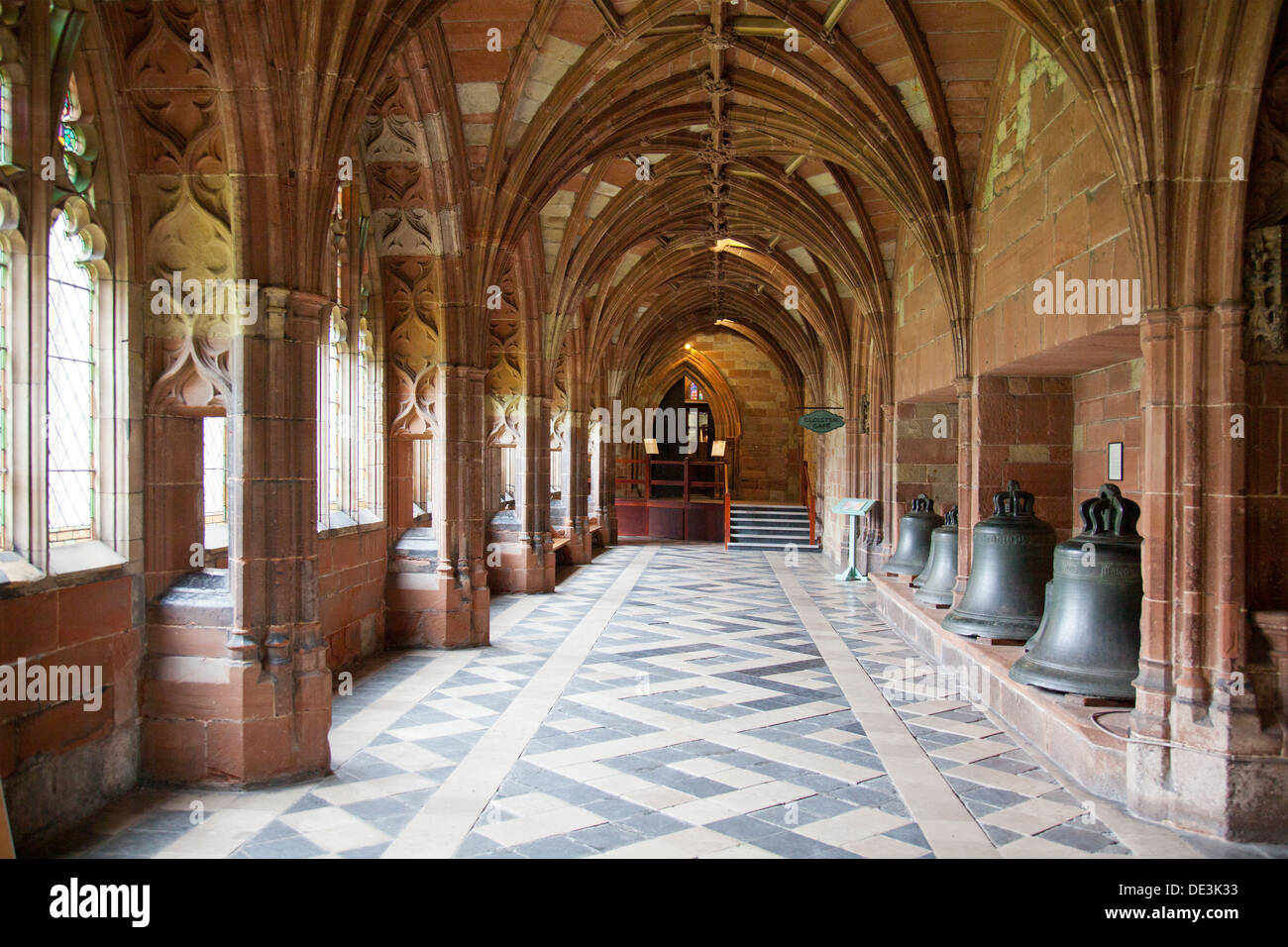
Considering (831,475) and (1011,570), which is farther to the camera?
(831,475)

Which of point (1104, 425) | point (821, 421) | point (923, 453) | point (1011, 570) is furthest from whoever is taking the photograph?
point (821, 421)

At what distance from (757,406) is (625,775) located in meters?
25.3

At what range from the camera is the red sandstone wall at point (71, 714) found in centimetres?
369

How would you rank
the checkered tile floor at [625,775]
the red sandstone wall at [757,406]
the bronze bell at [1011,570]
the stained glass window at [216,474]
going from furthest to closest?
the red sandstone wall at [757,406]
the bronze bell at [1011,570]
the stained glass window at [216,474]
the checkered tile floor at [625,775]

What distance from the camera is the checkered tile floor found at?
3.80m

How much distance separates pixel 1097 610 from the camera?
4.84 metres

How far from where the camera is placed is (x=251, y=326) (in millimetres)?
4609

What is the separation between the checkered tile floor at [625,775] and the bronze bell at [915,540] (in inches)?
70.7

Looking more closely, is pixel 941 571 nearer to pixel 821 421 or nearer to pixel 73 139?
pixel 821 421

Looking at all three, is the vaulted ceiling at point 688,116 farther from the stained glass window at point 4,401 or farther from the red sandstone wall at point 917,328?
the stained glass window at point 4,401

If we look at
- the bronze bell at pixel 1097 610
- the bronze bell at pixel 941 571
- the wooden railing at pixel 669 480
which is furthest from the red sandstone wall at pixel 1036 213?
the wooden railing at pixel 669 480

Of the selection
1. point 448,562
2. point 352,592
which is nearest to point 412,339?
point 448,562

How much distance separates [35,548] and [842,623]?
297 inches

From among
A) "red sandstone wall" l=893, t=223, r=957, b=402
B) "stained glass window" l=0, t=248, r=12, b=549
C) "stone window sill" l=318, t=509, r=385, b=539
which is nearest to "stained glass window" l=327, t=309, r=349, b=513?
"stone window sill" l=318, t=509, r=385, b=539
